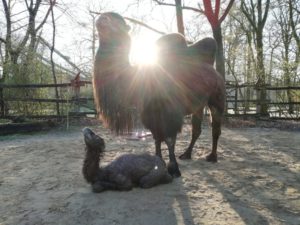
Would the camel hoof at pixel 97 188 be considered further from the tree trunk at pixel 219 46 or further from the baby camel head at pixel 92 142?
the tree trunk at pixel 219 46

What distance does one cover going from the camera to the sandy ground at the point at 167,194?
2949 mm

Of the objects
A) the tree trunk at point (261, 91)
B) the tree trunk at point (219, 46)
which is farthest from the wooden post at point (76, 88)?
the tree trunk at point (261, 91)

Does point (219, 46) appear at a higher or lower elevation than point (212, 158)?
higher

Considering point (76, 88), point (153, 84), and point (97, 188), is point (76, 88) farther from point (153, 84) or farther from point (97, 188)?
point (97, 188)

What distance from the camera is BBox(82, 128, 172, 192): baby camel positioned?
3.51 metres

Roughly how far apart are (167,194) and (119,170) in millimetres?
520

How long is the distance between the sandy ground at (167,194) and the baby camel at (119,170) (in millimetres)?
86

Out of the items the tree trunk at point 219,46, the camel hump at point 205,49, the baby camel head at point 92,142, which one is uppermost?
the tree trunk at point 219,46

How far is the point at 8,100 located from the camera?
35.9ft

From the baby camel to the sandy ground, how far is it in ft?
0.28

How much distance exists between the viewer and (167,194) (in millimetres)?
3531

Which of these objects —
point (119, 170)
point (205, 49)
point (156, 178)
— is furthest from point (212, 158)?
point (119, 170)

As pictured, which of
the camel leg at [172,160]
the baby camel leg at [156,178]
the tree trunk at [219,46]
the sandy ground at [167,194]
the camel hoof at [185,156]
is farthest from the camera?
the tree trunk at [219,46]

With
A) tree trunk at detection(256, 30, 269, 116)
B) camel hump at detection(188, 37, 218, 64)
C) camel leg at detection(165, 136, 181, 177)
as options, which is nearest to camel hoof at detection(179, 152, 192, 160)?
camel leg at detection(165, 136, 181, 177)
